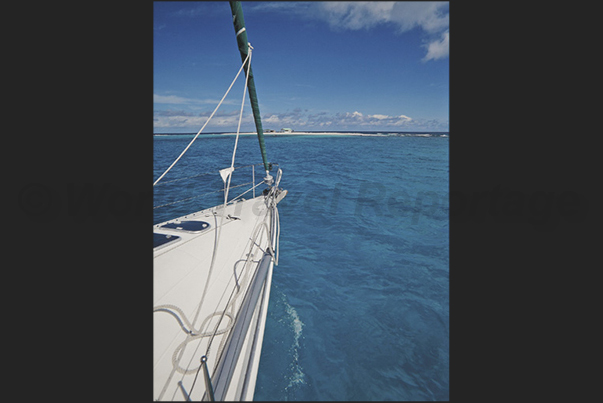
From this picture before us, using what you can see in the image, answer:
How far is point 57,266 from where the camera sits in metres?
1.05

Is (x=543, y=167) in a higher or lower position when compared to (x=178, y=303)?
higher

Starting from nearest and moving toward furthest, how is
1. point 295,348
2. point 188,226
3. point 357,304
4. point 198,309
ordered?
point 198,309 < point 295,348 < point 188,226 < point 357,304

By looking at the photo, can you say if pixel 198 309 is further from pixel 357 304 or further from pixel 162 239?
pixel 357 304

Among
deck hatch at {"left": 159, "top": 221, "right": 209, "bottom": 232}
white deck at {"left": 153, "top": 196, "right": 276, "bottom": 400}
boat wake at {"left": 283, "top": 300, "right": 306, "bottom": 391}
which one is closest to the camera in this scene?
white deck at {"left": 153, "top": 196, "right": 276, "bottom": 400}

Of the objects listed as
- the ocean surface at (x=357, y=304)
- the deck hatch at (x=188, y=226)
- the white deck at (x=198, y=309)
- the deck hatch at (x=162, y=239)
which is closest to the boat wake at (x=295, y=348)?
the ocean surface at (x=357, y=304)

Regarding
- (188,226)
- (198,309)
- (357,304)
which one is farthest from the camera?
(357,304)

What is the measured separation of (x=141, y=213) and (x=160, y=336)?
1031 mm

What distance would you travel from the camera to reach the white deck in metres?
1.43

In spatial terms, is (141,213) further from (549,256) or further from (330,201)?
(330,201)

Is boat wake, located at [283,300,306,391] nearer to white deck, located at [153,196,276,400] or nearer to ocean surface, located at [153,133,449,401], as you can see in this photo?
ocean surface, located at [153,133,449,401]

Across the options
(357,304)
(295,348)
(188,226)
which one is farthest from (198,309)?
(357,304)

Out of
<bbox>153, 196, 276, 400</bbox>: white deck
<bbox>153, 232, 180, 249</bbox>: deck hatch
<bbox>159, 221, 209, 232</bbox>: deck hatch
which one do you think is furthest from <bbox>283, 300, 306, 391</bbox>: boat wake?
<bbox>153, 232, 180, 249</bbox>: deck hatch

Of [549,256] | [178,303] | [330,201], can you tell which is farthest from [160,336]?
[330,201]

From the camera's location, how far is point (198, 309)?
1853 millimetres
